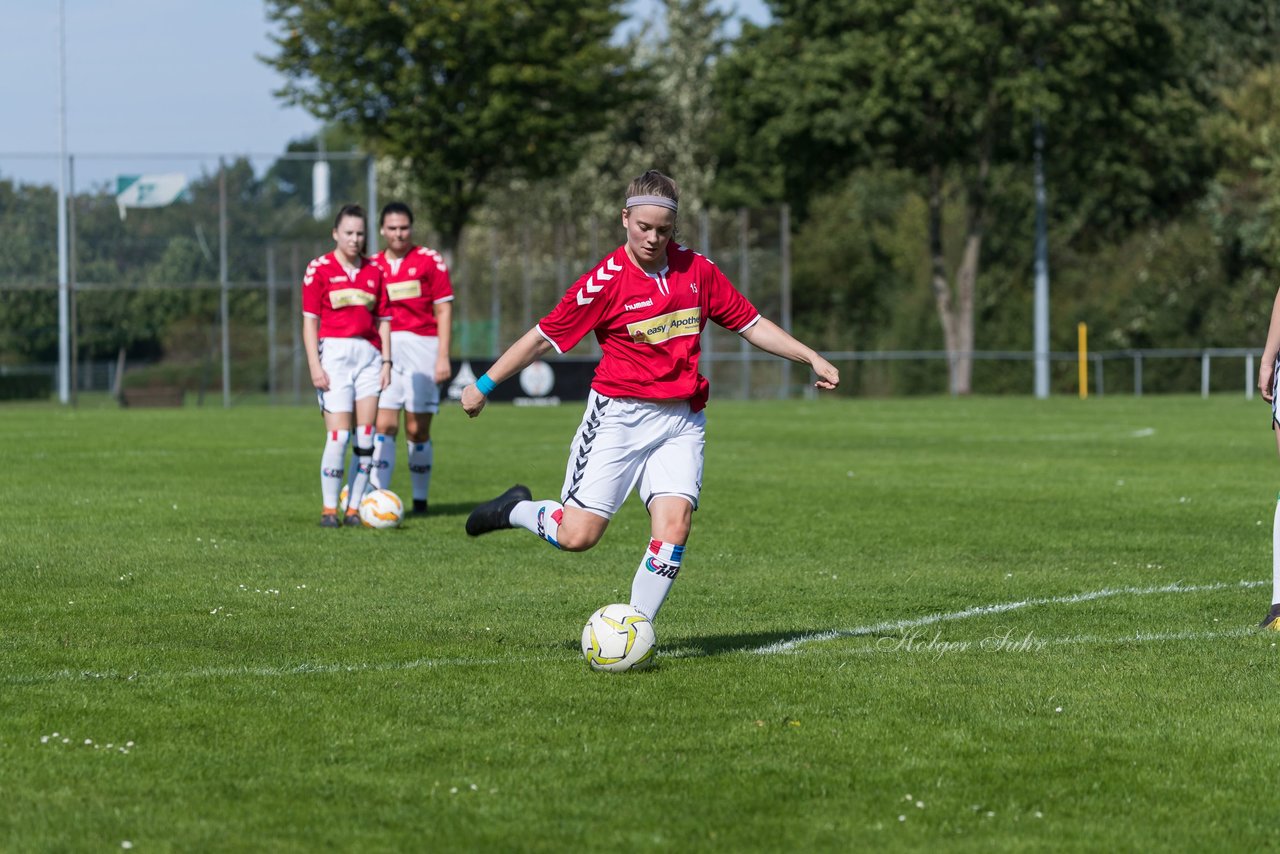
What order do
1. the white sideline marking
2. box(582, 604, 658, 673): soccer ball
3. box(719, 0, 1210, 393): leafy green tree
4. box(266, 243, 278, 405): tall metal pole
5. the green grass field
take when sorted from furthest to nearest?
box(719, 0, 1210, 393): leafy green tree
box(266, 243, 278, 405): tall metal pole
the white sideline marking
box(582, 604, 658, 673): soccer ball
the green grass field

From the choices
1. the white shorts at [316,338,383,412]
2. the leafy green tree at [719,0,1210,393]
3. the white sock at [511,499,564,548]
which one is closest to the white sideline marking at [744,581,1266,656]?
the white sock at [511,499,564,548]

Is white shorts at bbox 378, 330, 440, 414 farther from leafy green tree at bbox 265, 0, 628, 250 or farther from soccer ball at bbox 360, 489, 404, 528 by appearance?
leafy green tree at bbox 265, 0, 628, 250

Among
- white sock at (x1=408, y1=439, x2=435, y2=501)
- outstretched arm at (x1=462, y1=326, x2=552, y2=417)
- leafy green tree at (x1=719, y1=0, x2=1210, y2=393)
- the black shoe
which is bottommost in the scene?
white sock at (x1=408, y1=439, x2=435, y2=501)

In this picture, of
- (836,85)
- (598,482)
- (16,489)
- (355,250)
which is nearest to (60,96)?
(836,85)

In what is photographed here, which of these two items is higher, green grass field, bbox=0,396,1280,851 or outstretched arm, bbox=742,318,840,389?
outstretched arm, bbox=742,318,840,389

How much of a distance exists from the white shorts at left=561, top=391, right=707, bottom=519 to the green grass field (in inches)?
26.5

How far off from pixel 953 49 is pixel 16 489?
1343 inches

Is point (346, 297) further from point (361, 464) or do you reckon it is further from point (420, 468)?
point (420, 468)

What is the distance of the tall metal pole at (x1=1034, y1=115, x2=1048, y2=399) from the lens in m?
47.0

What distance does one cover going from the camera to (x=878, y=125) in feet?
158

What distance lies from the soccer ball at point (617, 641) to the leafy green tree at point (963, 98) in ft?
132

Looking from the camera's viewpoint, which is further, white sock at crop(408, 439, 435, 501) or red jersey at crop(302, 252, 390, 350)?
white sock at crop(408, 439, 435, 501)

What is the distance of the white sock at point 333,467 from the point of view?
1267 centimetres

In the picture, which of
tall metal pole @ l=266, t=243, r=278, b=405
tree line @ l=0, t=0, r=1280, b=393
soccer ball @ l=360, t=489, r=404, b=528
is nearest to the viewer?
soccer ball @ l=360, t=489, r=404, b=528
